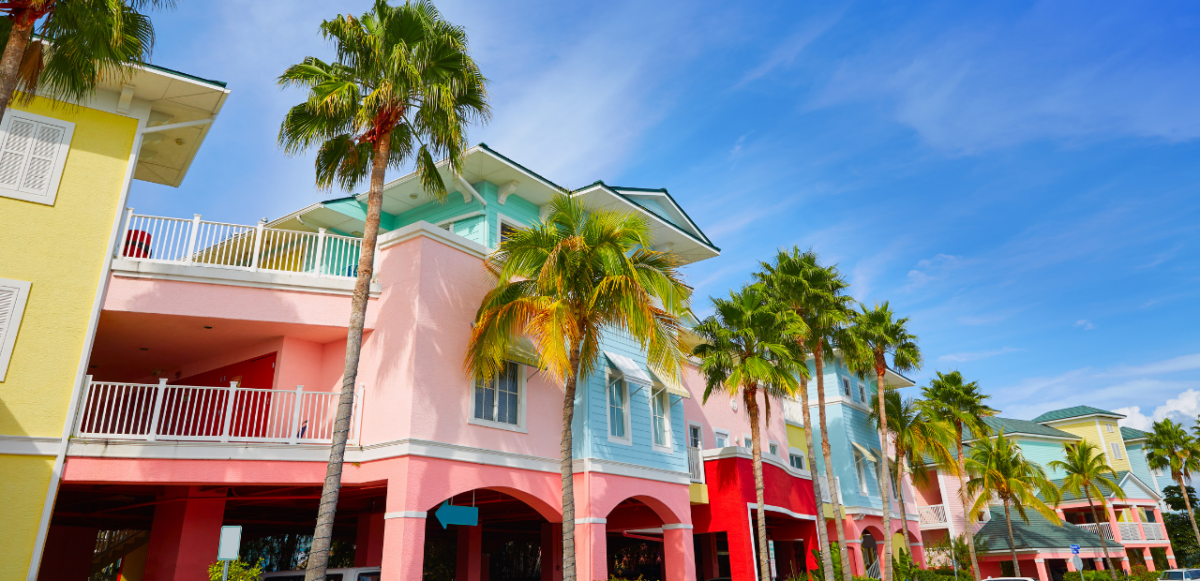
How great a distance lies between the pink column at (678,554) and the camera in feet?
66.2

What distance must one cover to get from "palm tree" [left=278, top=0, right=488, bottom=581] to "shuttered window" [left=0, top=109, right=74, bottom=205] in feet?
14.6

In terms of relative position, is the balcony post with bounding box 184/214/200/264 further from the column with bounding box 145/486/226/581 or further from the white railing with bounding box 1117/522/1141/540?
the white railing with bounding box 1117/522/1141/540

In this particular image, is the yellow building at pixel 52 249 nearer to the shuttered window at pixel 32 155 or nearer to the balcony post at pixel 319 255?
the shuttered window at pixel 32 155

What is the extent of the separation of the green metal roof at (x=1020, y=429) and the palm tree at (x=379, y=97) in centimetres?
4840

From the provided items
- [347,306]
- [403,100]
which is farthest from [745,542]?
[403,100]

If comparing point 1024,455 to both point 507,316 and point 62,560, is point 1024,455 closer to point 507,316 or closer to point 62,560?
point 507,316

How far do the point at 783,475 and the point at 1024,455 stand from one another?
34217mm

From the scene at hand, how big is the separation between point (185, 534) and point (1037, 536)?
142 feet

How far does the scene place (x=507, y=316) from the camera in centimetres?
1588

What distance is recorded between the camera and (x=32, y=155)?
563 inches

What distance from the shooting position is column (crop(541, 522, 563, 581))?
22938 millimetres

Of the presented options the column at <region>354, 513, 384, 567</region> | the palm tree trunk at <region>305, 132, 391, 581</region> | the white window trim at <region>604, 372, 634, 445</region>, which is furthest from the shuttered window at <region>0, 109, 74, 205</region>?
the white window trim at <region>604, 372, 634, 445</region>

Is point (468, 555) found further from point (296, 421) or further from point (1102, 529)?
point (1102, 529)

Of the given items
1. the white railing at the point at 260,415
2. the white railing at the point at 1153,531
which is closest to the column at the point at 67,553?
the white railing at the point at 260,415
